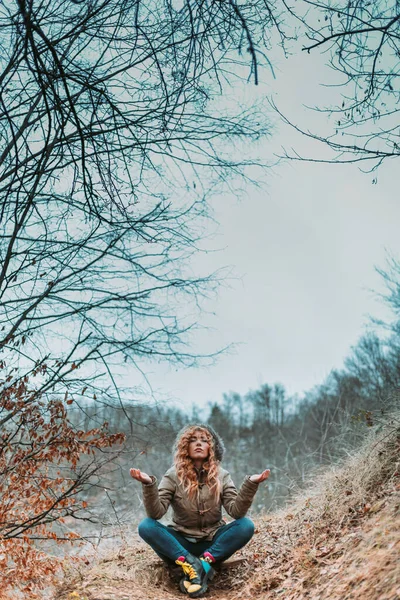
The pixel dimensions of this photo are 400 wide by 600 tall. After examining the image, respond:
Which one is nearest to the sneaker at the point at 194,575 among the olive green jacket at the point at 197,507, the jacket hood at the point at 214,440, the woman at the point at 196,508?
the woman at the point at 196,508

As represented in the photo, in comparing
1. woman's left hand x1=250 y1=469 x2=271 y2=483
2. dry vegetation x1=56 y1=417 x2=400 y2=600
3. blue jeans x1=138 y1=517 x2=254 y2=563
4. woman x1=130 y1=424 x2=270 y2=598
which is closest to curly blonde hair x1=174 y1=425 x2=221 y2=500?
woman x1=130 y1=424 x2=270 y2=598

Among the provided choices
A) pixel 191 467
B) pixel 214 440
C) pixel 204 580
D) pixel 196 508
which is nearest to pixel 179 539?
pixel 196 508

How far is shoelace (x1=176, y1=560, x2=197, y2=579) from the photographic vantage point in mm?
4484

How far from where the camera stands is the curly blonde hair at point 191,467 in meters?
4.98

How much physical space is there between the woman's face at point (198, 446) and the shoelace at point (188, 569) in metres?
0.91

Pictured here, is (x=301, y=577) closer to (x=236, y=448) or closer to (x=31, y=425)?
(x=31, y=425)

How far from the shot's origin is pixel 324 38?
3.33 meters

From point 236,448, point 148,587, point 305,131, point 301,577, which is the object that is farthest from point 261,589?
point 236,448

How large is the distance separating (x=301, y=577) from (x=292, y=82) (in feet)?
11.5

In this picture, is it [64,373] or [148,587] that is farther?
[64,373]

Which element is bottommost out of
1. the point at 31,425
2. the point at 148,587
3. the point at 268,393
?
the point at 148,587

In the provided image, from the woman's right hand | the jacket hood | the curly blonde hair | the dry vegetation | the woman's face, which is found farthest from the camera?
the jacket hood

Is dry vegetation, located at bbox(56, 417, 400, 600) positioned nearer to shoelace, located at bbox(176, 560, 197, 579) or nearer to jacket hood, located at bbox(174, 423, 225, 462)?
shoelace, located at bbox(176, 560, 197, 579)

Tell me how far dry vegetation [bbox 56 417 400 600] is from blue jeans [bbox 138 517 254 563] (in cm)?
26
